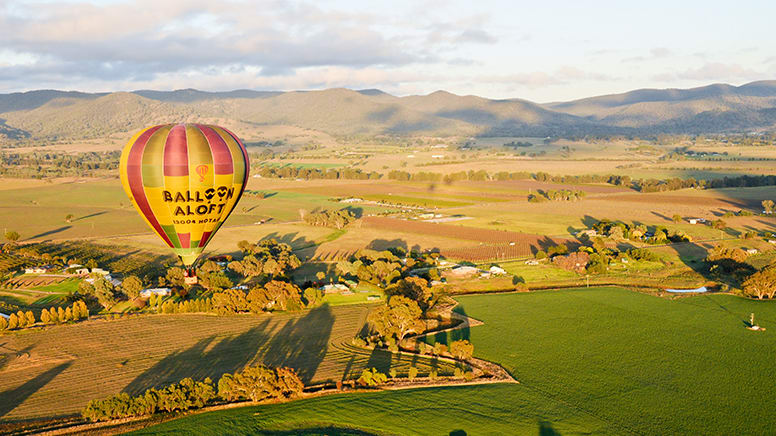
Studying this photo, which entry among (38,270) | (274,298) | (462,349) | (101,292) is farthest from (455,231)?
(38,270)

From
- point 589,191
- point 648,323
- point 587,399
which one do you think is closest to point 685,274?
point 648,323

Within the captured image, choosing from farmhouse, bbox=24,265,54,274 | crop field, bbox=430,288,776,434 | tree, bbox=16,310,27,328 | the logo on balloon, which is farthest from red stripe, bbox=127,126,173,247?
farmhouse, bbox=24,265,54,274

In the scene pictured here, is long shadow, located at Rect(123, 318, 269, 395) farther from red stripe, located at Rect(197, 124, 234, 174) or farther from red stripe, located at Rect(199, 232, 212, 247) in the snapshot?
red stripe, located at Rect(197, 124, 234, 174)

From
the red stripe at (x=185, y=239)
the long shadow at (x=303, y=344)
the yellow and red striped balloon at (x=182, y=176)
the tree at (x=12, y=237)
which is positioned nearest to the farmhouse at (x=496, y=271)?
the long shadow at (x=303, y=344)

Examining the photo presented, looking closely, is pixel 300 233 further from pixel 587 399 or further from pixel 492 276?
pixel 587 399

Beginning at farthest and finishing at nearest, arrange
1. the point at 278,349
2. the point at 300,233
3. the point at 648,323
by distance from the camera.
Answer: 1. the point at 300,233
2. the point at 648,323
3. the point at 278,349

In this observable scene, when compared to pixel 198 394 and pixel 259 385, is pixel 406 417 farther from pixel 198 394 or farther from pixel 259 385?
pixel 198 394

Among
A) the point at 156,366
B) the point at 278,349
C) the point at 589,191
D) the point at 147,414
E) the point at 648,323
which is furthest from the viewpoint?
the point at 589,191
